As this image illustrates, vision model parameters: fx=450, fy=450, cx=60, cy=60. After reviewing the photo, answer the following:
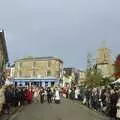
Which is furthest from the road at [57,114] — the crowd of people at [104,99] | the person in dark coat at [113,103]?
the person in dark coat at [113,103]

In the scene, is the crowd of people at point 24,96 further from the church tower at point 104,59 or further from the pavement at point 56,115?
the church tower at point 104,59

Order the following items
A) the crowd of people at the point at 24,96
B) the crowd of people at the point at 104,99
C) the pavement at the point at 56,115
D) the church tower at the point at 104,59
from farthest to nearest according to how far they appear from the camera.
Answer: the church tower at the point at 104,59, the crowd of people at the point at 24,96, the pavement at the point at 56,115, the crowd of people at the point at 104,99

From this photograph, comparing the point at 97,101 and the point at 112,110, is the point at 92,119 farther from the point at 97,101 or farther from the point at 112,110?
the point at 97,101

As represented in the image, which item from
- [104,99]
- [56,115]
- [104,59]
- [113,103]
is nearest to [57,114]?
[56,115]

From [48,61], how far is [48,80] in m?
10.3

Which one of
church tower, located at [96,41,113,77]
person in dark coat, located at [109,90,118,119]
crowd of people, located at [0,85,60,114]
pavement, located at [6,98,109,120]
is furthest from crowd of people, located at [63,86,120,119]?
church tower, located at [96,41,113,77]

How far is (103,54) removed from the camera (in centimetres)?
10450

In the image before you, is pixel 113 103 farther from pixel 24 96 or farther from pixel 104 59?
pixel 104 59

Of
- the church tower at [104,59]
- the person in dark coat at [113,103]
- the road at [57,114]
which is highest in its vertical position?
the church tower at [104,59]

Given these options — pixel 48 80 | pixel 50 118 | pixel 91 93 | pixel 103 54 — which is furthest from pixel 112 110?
pixel 48 80

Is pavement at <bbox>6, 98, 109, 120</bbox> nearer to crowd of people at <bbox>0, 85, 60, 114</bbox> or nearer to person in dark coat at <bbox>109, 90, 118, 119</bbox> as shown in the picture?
person in dark coat at <bbox>109, 90, 118, 119</bbox>

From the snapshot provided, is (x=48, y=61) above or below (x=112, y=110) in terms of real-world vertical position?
above

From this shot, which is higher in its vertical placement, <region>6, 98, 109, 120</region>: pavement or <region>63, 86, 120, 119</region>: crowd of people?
<region>63, 86, 120, 119</region>: crowd of people

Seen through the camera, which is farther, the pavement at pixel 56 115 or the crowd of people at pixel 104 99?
the pavement at pixel 56 115
